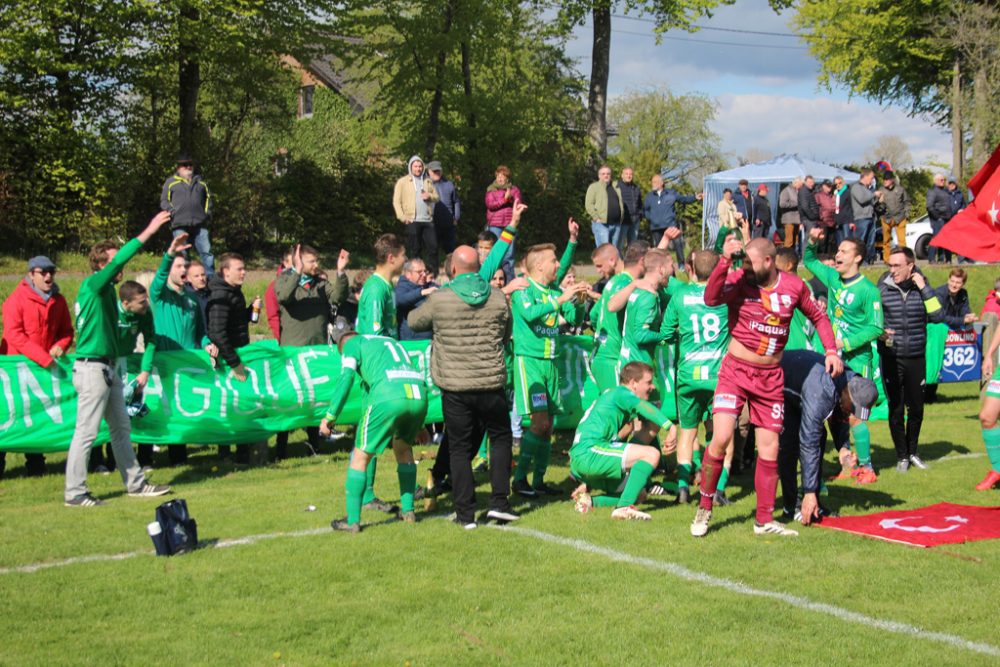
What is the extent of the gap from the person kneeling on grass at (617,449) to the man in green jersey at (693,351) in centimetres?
33

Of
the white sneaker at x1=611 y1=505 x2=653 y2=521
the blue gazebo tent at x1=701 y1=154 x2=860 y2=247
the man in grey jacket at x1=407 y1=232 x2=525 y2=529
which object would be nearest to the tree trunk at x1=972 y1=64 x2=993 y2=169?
the blue gazebo tent at x1=701 y1=154 x2=860 y2=247

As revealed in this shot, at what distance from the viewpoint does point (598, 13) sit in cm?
3250

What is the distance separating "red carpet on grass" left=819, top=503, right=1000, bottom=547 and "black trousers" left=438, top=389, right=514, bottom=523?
2.59 m

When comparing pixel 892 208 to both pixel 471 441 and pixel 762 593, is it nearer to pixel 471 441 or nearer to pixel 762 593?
pixel 471 441

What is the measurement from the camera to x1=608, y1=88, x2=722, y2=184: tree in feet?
208

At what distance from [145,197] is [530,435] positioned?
2008 cm

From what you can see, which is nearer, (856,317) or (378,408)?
(378,408)

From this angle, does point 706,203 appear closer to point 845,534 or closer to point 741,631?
Answer: point 845,534

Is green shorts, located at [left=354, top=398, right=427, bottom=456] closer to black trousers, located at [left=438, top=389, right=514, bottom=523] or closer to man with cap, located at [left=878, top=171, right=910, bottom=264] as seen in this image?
black trousers, located at [left=438, top=389, right=514, bottom=523]

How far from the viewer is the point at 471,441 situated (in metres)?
8.87

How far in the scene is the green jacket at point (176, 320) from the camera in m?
11.7

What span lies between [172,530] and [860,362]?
6763mm

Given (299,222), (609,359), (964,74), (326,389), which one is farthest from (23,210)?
(964,74)

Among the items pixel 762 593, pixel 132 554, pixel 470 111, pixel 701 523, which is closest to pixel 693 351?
pixel 701 523
